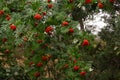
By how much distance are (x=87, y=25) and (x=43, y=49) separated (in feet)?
15.6

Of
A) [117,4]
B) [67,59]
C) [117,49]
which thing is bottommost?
[117,49]

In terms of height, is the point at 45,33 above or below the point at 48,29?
below

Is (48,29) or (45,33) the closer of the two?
(48,29)

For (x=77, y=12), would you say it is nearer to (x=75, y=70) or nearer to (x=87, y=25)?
(x=87, y=25)

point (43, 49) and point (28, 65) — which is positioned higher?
point (43, 49)

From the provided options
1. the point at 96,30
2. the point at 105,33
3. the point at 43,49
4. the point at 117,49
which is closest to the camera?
the point at 43,49

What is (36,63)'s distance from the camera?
6.04 meters

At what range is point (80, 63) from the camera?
5.70m

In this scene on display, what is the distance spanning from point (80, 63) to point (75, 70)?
0.15m

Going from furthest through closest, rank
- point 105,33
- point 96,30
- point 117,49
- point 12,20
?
point 96,30 → point 105,33 → point 117,49 → point 12,20

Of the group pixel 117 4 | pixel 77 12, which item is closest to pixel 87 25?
pixel 77 12

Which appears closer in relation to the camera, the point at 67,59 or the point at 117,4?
the point at 67,59

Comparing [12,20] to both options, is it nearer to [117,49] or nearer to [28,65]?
[28,65]

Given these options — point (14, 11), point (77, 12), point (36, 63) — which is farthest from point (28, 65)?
point (77, 12)
